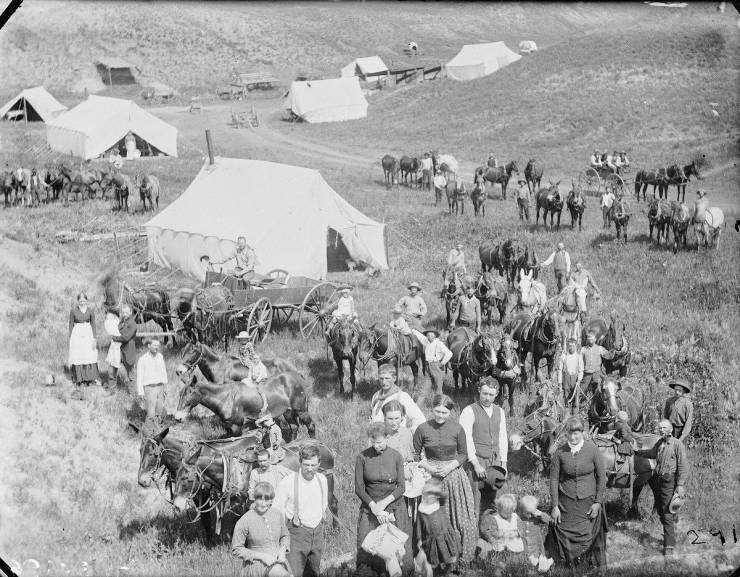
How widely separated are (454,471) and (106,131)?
40.7m

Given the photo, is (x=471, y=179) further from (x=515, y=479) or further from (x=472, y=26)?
(x=472, y=26)

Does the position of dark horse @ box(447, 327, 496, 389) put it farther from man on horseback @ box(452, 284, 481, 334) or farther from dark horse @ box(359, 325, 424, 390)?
man on horseback @ box(452, 284, 481, 334)

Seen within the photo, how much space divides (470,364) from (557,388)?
1.62 meters

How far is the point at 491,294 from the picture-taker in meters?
19.4

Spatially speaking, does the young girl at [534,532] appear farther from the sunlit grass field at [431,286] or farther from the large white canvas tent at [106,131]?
the large white canvas tent at [106,131]

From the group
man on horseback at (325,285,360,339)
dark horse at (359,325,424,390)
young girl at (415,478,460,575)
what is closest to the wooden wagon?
man on horseback at (325,285,360,339)

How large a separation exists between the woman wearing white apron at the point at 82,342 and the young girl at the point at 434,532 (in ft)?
27.6

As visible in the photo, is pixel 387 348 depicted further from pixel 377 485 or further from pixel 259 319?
pixel 377 485

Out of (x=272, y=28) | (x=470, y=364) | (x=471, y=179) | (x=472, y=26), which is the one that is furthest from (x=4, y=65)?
(x=470, y=364)

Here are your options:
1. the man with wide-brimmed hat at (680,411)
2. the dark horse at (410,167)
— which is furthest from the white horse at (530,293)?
the dark horse at (410,167)

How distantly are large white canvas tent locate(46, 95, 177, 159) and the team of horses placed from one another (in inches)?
334

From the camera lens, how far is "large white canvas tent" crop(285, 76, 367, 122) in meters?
61.2

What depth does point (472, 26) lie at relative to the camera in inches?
2958

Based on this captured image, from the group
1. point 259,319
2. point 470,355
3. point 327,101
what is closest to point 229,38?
point 327,101
